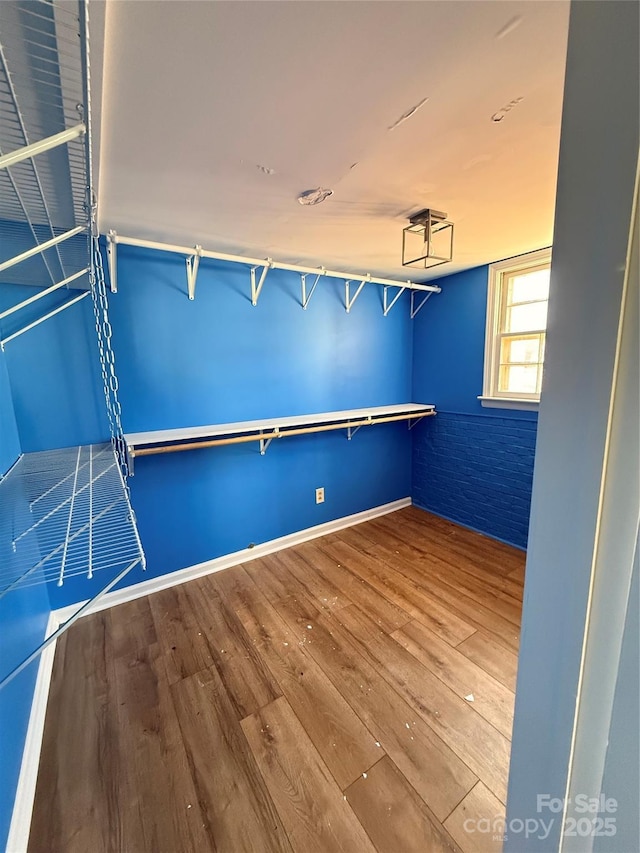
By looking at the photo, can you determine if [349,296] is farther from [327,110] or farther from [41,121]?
[41,121]

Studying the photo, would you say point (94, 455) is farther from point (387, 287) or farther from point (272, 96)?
point (387, 287)

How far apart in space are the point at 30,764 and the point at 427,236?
259 cm

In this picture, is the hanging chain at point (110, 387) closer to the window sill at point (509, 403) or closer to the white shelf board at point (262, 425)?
the white shelf board at point (262, 425)

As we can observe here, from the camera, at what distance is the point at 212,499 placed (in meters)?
2.32

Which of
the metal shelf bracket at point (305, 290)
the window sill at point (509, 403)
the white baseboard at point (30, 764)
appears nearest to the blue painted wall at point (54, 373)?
the white baseboard at point (30, 764)

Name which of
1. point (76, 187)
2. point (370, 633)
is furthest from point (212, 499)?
point (76, 187)

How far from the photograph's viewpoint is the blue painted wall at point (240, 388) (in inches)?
79.4

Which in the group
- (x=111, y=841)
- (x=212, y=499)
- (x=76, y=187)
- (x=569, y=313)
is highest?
(x=76, y=187)

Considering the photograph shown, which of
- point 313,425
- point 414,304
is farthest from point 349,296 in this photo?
point 313,425

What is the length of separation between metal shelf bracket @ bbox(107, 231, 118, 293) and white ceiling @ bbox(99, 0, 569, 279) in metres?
0.10

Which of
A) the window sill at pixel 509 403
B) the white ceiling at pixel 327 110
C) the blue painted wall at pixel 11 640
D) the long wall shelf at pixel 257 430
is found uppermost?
the white ceiling at pixel 327 110

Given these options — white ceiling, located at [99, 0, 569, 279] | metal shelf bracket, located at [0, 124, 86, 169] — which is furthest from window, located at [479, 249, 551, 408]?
metal shelf bracket, located at [0, 124, 86, 169]

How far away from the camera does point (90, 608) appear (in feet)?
5.95

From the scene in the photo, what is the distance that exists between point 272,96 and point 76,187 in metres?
0.67
